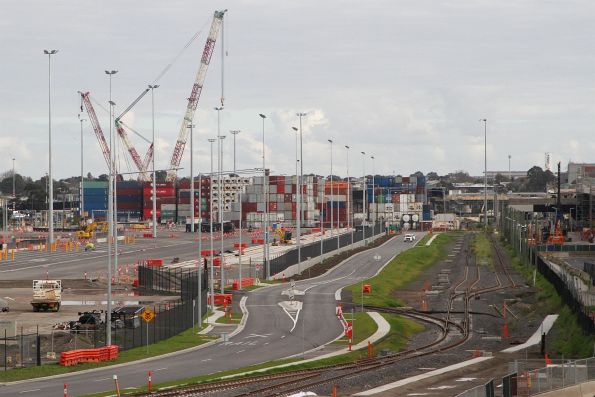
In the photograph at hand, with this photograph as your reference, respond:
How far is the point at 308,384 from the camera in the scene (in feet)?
157

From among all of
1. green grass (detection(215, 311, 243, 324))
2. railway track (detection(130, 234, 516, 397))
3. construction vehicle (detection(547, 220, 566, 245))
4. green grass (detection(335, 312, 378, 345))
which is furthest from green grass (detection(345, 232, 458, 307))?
construction vehicle (detection(547, 220, 566, 245))

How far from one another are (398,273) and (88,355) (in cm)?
6985

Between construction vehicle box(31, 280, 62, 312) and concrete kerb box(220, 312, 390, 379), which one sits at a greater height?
construction vehicle box(31, 280, 62, 312)

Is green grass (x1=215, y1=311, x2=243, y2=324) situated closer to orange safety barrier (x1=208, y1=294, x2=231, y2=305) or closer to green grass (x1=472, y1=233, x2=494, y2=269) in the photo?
orange safety barrier (x1=208, y1=294, x2=231, y2=305)

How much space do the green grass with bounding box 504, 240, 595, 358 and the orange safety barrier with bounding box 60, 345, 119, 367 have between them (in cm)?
2260

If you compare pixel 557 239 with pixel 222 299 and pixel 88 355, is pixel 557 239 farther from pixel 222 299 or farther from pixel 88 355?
pixel 88 355

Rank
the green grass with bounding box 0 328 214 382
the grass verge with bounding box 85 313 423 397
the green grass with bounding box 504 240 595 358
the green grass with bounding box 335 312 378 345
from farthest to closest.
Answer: the green grass with bounding box 335 312 378 345 → the green grass with bounding box 504 240 595 358 → the green grass with bounding box 0 328 214 382 → the grass verge with bounding box 85 313 423 397

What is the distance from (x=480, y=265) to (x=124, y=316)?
252 feet

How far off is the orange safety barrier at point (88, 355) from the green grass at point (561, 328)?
74.2 feet

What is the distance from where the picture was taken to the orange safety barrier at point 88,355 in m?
54.7

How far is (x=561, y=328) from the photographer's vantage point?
6912 cm

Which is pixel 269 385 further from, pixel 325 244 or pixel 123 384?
pixel 325 244

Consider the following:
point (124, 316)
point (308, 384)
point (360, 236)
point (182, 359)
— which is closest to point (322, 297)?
point (124, 316)

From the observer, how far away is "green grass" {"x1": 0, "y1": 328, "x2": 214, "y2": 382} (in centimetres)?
5134
